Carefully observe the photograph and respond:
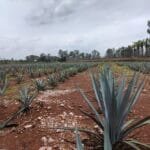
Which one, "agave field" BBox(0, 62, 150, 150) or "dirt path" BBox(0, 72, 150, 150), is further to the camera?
"dirt path" BBox(0, 72, 150, 150)

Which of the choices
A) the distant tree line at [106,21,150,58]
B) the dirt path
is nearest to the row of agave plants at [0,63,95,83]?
the dirt path

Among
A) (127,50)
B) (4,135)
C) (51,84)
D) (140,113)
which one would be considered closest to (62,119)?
(4,135)

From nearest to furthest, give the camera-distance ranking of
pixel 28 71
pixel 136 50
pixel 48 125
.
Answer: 1. pixel 48 125
2. pixel 28 71
3. pixel 136 50

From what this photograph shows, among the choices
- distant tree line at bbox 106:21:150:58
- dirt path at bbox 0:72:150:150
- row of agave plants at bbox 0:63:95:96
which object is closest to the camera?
dirt path at bbox 0:72:150:150

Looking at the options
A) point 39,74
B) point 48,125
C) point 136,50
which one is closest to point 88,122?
point 48,125

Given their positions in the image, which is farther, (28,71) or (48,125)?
(28,71)

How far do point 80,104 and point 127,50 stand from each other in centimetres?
8478

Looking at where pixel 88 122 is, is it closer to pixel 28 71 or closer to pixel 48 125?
pixel 48 125

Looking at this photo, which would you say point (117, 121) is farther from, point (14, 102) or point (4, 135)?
point (14, 102)

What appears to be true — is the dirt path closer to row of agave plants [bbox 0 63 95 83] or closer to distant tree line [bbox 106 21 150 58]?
row of agave plants [bbox 0 63 95 83]

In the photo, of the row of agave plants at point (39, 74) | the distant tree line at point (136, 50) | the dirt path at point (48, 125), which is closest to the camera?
the dirt path at point (48, 125)

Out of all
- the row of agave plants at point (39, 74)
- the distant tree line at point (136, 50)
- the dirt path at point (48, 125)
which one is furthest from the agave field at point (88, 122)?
the distant tree line at point (136, 50)

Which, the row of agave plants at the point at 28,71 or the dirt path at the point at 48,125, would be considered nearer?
the dirt path at the point at 48,125

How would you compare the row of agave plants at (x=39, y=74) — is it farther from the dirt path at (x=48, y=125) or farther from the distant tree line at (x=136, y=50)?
the distant tree line at (x=136, y=50)
